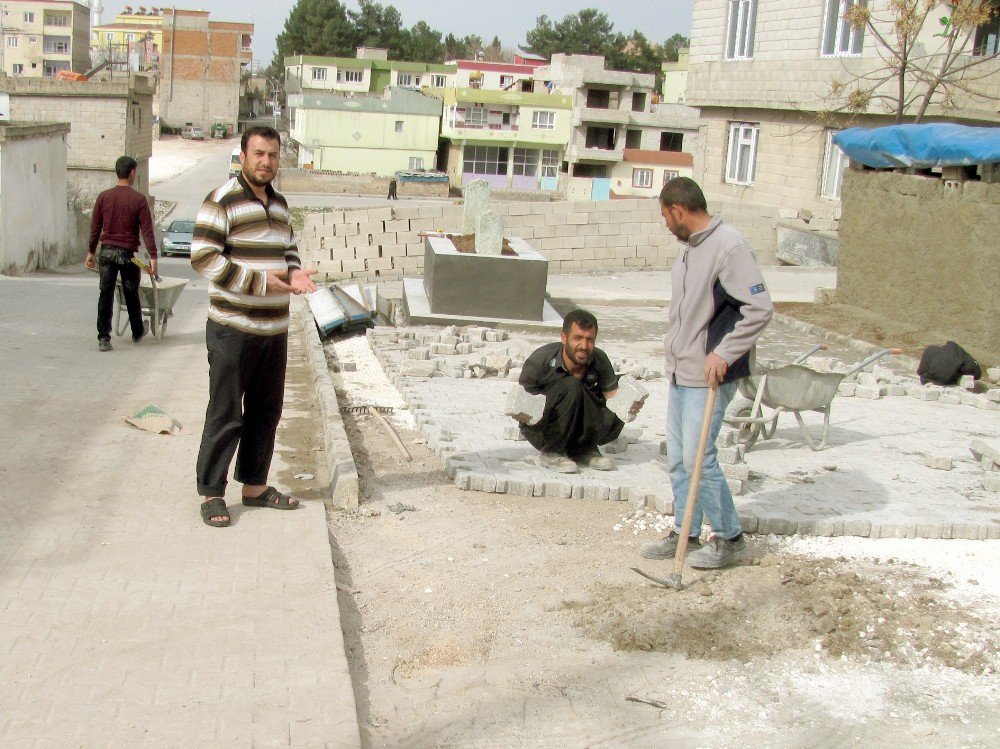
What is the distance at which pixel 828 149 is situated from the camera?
24766mm

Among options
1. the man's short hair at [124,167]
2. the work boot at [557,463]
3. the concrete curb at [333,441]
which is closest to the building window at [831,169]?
the concrete curb at [333,441]

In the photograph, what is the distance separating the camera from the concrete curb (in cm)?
598

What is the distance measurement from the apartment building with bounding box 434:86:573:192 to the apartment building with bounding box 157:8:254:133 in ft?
117

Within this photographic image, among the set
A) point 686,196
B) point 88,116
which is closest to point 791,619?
point 686,196

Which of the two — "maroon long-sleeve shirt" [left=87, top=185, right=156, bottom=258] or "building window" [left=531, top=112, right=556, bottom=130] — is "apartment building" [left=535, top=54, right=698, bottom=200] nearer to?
"building window" [left=531, top=112, right=556, bottom=130]

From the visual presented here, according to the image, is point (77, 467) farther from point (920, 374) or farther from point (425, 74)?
point (425, 74)

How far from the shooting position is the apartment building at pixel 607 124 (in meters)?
66.4

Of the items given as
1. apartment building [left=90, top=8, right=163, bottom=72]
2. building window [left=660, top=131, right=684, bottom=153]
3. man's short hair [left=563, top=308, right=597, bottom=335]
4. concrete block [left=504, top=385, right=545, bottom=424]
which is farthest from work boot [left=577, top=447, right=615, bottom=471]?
apartment building [left=90, top=8, right=163, bottom=72]

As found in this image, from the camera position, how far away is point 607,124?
6738 cm

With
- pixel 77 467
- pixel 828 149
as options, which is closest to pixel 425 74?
pixel 828 149

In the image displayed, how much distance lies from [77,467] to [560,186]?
6455cm

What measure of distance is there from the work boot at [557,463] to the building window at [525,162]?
64.4 m

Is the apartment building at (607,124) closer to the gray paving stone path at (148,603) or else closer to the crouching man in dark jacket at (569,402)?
the crouching man in dark jacket at (569,402)

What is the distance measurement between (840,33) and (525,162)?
47013 mm
